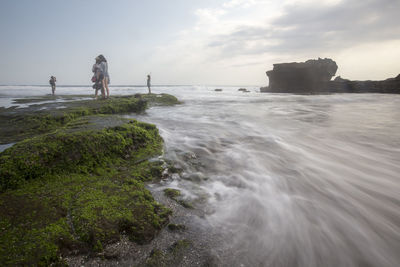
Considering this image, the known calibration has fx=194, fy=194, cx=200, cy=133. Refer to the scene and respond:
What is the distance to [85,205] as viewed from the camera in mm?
2131

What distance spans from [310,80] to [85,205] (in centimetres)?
6107

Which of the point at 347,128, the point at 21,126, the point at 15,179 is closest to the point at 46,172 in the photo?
the point at 15,179

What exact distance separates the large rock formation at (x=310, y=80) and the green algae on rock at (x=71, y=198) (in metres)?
51.8

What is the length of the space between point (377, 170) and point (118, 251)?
5.01 metres

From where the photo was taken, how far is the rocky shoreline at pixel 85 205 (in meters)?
1.67

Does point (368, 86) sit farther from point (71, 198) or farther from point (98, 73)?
point (71, 198)

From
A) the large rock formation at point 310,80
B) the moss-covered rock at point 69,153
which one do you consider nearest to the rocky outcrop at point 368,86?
the large rock formation at point 310,80

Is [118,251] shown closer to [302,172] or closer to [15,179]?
[15,179]

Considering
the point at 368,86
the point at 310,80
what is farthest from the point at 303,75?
the point at 368,86

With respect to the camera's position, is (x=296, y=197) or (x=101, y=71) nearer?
(x=296, y=197)

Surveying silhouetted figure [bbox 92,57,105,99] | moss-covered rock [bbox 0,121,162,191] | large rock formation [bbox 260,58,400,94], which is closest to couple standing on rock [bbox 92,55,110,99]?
silhouetted figure [bbox 92,57,105,99]

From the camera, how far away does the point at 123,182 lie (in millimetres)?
2744

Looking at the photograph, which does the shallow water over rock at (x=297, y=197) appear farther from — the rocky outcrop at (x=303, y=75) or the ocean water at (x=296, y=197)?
the rocky outcrop at (x=303, y=75)

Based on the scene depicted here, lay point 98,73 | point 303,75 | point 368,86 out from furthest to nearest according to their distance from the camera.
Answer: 1. point 303,75
2. point 368,86
3. point 98,73
